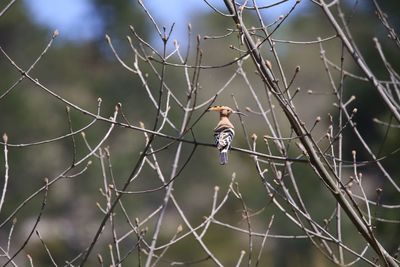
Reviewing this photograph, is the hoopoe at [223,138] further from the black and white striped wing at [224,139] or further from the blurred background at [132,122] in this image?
the blurred background at [132,122]

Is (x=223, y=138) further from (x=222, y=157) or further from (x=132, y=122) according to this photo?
(x=132, y=122)

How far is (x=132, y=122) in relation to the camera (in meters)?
22.0

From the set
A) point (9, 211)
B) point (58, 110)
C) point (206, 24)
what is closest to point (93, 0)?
point (206, 24)

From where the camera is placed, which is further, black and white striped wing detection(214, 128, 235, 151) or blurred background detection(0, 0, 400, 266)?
blurred background detection(0, 0, 400, 266)

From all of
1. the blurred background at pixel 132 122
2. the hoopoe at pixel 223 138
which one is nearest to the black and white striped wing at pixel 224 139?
the hoopoe at pixel 223 138

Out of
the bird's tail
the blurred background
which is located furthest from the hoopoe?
the blurred background

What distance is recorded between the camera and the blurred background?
1658 centimetres

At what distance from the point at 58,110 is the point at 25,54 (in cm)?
191

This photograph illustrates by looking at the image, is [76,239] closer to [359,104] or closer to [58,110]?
[58,110]

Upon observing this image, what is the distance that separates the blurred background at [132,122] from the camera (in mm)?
16578

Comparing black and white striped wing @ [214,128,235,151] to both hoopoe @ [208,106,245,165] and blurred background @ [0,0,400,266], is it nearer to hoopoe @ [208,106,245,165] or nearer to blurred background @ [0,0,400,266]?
hoopoe @ [208,106,245,165]

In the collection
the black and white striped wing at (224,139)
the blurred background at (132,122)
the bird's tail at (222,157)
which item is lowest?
the bird's tail at (222,157)

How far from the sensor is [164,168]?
71.2ft

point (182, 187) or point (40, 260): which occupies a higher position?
point (182, 187)
